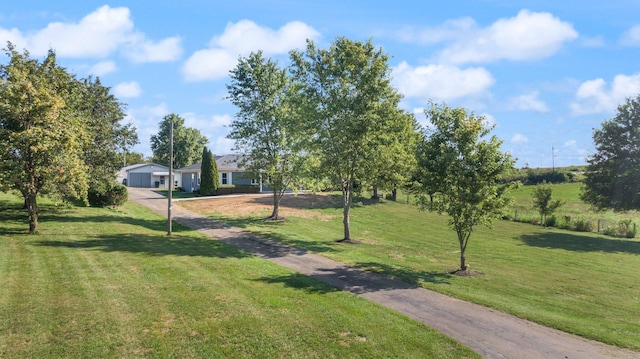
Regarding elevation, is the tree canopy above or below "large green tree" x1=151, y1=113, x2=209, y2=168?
below

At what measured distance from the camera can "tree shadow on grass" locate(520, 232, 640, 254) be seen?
Result: 3050 centimetres

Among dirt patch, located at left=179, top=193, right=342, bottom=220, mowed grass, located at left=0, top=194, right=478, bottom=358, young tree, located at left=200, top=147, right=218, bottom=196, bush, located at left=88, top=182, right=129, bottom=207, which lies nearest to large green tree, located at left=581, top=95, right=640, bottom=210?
dirt patch, located at left=179, top=193, right=342, bottom=220

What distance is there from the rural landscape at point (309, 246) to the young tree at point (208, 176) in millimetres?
11052

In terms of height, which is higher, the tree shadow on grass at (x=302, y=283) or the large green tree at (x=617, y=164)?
the large green tree at (x=617, y=164)

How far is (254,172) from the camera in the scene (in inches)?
1355

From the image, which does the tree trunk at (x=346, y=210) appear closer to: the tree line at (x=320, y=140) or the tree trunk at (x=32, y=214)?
the tree line at (x=320, y=140)

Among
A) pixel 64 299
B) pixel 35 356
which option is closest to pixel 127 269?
pixel 64 299

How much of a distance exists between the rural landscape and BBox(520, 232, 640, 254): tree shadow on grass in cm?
33

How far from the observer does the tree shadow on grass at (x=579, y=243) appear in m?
30.5

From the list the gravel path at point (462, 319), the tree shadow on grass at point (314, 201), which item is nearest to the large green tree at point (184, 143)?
the tree shadow on grass at point (314, 201)

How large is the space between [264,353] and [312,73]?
68.2 feet

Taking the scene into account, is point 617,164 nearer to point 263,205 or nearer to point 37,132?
point 263,205

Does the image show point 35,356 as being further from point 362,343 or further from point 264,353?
point 362,343

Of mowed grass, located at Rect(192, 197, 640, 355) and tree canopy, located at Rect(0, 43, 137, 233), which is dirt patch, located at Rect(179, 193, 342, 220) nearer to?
mowed grass, located at Rect(192, 197, 640, 355)
